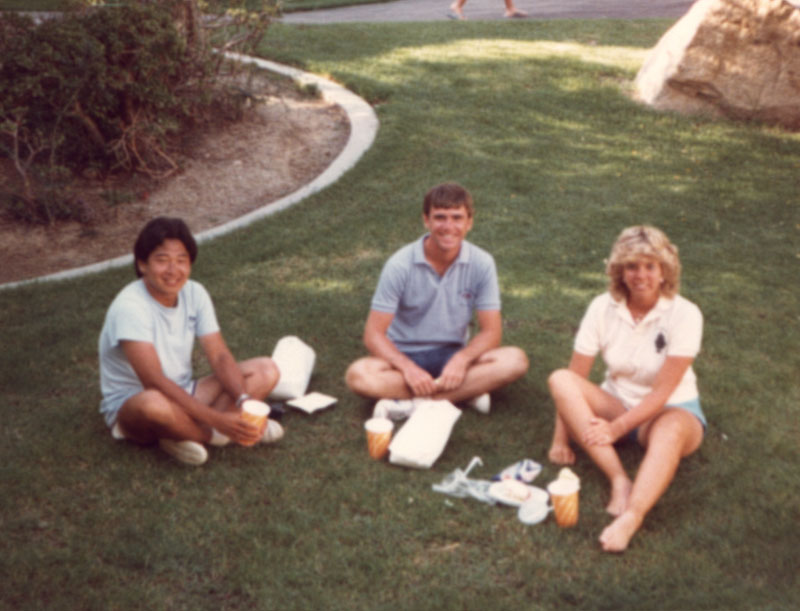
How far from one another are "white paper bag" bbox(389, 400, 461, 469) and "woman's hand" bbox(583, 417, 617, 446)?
659 millimetres

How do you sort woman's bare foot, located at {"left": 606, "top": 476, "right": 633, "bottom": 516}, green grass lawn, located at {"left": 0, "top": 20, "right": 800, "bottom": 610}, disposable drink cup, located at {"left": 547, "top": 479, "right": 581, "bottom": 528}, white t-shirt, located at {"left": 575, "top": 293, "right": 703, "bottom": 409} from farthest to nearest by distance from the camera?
white t-shirt, located at {"left": 575, "top": 293, "right": 703, "bottom": 409} < woman's bare foot, located at {"left": 606, "top": 476, "right": 633, "bottom": 516} < disposable drink cup, located at {"left": 547, "top": 479, "right": 581, "bottom": 528} < green grass lawn, located at {"left": 0, "top": 20, "right": 800, "bottom": 610}

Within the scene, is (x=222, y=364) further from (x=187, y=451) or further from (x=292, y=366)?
(x=292, y=366)

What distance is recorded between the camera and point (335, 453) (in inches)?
179

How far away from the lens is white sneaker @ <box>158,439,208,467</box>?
431 cm

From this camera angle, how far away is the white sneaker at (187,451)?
4.31 metres

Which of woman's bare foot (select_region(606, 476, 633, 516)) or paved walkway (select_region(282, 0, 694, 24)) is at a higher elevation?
paved walkway (select_region(282, 0, 694, 24))

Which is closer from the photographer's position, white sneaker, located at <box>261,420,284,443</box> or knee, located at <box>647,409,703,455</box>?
knee, located at <box>647,409,703,455</box>

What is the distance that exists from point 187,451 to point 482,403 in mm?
1488

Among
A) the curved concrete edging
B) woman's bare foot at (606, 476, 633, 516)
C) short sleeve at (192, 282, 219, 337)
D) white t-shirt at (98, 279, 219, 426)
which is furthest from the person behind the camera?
the curved concrete edging

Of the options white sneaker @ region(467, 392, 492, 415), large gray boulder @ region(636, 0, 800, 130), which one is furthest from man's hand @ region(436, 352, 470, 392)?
large gray boulder @ region(636, 0, 800, 130)

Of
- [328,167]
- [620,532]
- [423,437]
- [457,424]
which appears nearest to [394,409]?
[457,424]

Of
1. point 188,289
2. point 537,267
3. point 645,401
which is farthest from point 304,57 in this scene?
point 645,401

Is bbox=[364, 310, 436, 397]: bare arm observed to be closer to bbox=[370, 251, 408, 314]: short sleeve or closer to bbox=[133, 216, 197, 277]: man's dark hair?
bbox=[370, 251, 408, 314]: short sleeve

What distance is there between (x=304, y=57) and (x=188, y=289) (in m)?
7.57
